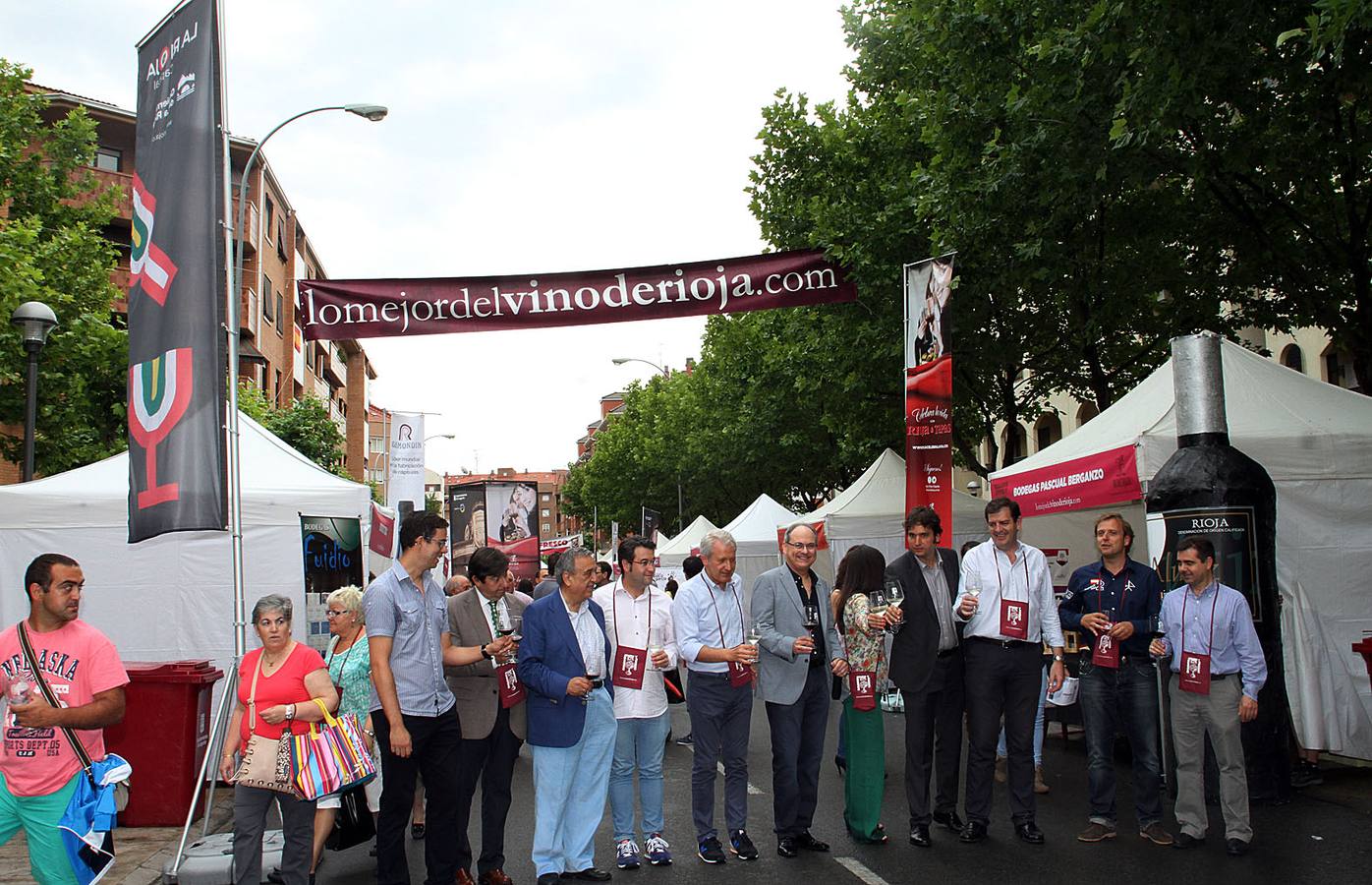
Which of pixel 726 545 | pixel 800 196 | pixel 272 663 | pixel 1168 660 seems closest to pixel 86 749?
pixel 272 663

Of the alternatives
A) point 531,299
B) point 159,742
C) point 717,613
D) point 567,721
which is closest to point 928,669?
point 717,613

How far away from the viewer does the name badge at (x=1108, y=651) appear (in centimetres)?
736

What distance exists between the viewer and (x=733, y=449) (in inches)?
1406

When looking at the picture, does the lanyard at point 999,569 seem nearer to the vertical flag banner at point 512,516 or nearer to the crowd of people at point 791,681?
the crowd of people at point 791,681

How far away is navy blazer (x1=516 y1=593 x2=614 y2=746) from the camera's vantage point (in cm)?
658

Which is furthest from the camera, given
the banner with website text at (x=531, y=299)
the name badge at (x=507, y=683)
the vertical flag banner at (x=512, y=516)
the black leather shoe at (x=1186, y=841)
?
the vertical flag banner at (x=512, y=516)

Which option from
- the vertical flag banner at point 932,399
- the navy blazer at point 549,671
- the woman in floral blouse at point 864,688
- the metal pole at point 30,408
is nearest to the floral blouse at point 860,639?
the woman in floral blouse at point 864,688

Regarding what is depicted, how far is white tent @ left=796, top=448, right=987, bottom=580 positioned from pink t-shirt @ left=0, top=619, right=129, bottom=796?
45.4ft

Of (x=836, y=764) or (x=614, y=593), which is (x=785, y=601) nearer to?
(x=614, y=593)

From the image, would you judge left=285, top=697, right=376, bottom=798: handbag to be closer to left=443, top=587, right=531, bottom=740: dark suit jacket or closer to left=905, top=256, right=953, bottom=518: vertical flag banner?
left=443, top=587, right=531, bottom=740: dark suit jacket

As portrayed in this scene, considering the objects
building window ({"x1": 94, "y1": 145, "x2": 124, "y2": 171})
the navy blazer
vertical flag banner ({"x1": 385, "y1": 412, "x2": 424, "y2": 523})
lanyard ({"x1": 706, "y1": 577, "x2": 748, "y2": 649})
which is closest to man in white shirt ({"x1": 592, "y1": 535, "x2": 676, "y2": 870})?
lanyard ({"x1": 706, "y1": 577, "x2": 748, "y2": 649})

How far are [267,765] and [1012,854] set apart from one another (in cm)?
426

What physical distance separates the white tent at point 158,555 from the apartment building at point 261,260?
17465 mm

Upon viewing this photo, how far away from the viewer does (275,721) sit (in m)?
5.66
